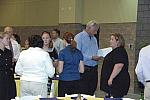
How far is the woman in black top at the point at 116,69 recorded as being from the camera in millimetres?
6000

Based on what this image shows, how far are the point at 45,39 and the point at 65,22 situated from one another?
5.19 meters

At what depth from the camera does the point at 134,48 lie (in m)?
9.70

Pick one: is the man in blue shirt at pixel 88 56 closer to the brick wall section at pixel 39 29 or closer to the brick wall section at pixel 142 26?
the brick wall section at pixel 142 26

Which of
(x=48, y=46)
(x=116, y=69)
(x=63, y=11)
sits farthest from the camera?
(x=63, y=11)

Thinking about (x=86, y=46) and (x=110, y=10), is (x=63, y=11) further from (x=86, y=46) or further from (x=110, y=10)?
(x=86, y=46)

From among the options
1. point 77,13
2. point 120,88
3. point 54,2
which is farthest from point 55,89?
point 54,2

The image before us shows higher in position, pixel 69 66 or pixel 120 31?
pixel 120 31

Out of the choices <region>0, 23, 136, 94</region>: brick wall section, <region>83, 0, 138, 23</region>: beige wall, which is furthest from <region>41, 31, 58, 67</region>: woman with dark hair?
<region>83, 0, 138, 23</region>: beige wall

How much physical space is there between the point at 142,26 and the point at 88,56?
10.4 ft

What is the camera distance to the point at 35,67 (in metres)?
5.40

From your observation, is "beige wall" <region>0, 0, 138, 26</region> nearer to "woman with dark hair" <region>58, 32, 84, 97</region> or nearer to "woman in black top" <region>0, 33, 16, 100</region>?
"woman with dark hair" <region>58, 32, 84, 97</region>

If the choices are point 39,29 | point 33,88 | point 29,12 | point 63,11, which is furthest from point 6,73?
point 29,12

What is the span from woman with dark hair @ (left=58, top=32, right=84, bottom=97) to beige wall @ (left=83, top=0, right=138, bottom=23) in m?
3.96

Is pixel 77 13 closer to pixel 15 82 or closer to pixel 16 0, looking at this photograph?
pixel 16 0
